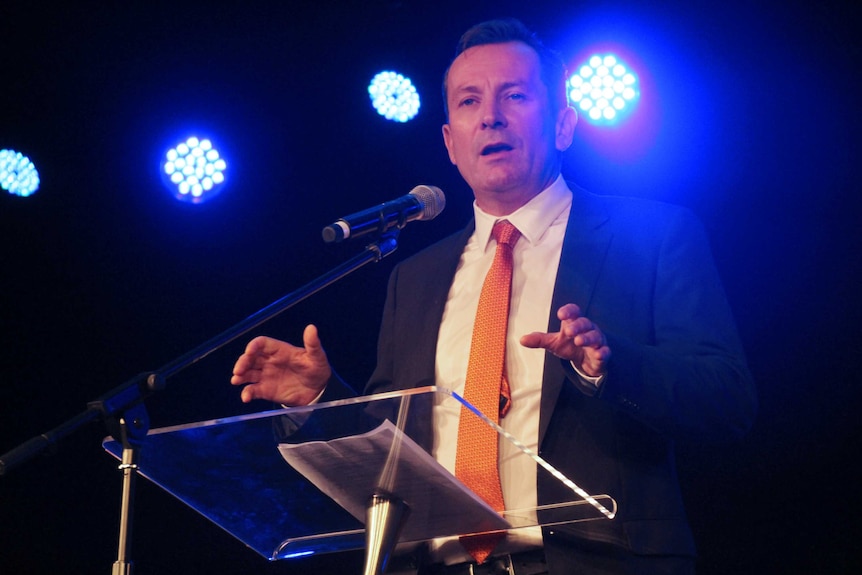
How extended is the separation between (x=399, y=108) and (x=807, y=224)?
187 cm

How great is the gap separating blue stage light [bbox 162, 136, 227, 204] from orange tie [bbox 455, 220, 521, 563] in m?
2.07

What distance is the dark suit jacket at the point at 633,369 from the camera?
1.72 m

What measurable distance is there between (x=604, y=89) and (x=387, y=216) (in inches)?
79.8

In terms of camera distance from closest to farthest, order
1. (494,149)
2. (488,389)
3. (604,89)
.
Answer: (488,389)
(494,149)
(604,89)

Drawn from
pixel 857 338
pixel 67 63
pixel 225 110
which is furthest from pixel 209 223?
pixel 857 338

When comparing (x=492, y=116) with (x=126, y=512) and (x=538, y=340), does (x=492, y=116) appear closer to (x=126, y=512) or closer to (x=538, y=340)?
(x=538, y=340)

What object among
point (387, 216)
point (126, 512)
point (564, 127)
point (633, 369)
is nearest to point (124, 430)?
point (126, 512)

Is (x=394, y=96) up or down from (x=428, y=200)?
up

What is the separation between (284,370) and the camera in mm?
1830

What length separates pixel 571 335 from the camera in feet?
4.85

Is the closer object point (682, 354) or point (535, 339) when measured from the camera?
point (535, 339)

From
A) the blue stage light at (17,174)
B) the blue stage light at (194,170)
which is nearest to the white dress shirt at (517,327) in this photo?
the blue stage light at (194,170)

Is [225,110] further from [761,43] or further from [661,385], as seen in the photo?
→ [661,385]

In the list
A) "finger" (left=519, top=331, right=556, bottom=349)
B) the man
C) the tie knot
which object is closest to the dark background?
→ the man
